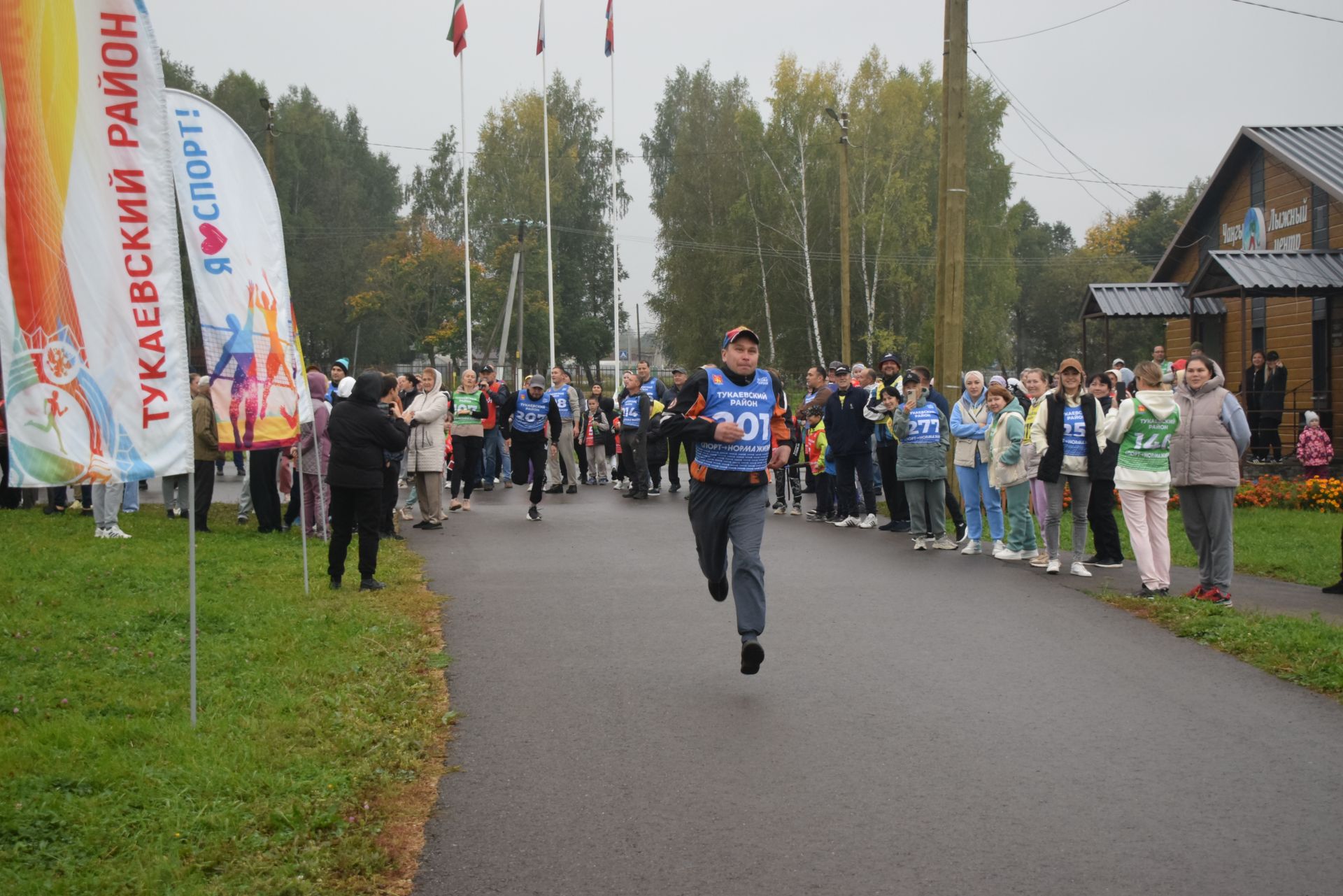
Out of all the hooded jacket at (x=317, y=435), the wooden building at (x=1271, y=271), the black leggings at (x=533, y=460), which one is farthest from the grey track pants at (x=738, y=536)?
the wooden building at (x=1271, y=271)

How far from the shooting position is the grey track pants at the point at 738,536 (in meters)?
7.86

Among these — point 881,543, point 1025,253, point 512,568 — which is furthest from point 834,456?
point 1025,253

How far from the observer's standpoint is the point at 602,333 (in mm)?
78562

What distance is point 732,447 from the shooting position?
8.17 metres

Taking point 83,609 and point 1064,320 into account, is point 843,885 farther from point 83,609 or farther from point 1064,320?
point 1064,320

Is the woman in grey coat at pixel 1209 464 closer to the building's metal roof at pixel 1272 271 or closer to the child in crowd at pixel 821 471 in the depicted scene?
the child in crowd at pixel 821 471

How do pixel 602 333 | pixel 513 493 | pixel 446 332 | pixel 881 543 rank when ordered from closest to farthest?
pixel 881 543 < pixel 513 493 < pixel 446 332 < pixel 602 333

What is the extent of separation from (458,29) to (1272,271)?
24.4 meters

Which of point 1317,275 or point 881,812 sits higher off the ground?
point 1317,275

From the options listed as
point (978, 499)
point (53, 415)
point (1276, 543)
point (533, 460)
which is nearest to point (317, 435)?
point (533, 460)

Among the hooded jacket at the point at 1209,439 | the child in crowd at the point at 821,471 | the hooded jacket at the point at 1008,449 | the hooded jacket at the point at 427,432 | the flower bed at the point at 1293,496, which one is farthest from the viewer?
the flower bed at the point at 1293,496

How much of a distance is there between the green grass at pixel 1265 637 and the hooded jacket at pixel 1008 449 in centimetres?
260

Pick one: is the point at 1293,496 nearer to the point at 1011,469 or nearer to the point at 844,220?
the point at 1011,469

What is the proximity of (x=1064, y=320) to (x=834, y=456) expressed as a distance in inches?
2434
